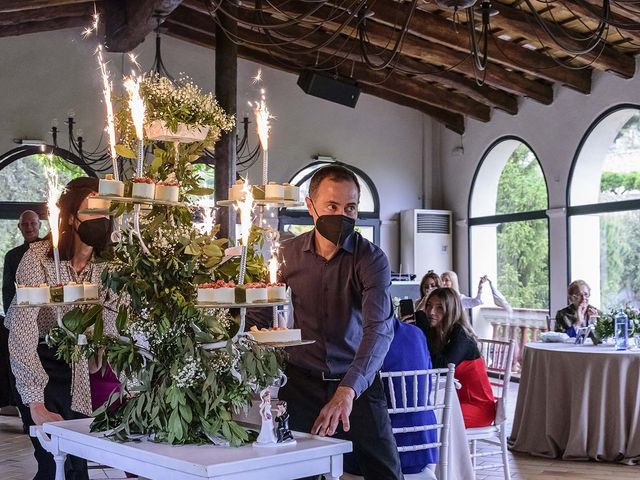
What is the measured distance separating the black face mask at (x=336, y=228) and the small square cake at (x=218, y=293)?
61cm

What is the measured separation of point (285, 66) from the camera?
10.8 m

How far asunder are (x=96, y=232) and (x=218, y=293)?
84 cm

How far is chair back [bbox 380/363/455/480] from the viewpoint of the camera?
297 centimetres

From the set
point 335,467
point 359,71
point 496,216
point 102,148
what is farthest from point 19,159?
point 335,467

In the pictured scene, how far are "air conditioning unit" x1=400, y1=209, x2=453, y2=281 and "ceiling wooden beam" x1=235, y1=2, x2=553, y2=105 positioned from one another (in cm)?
229

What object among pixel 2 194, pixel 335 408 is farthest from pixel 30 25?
pixel 335 408

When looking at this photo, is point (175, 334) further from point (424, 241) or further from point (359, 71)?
point (424, 241)

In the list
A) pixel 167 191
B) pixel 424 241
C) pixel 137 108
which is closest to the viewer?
pixel 137 108

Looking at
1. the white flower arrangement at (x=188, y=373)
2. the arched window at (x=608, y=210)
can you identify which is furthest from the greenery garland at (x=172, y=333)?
the arched window at (x=608, y=210)

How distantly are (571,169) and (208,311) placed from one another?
7.93 m

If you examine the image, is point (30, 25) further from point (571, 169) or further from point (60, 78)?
point (571, 169)

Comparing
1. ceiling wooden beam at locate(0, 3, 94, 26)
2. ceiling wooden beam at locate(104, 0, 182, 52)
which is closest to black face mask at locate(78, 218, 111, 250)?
ceiling wooden beam at locate(104, 0, 182, 52)

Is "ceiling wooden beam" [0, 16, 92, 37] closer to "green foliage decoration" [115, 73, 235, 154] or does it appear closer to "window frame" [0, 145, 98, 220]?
"window frame" [0, 145, 98, 220]

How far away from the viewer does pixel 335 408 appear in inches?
88.4
